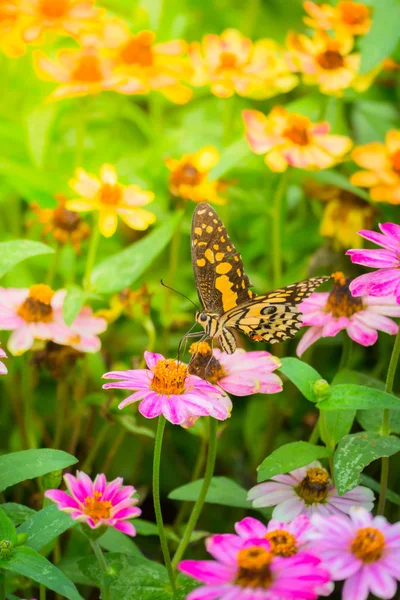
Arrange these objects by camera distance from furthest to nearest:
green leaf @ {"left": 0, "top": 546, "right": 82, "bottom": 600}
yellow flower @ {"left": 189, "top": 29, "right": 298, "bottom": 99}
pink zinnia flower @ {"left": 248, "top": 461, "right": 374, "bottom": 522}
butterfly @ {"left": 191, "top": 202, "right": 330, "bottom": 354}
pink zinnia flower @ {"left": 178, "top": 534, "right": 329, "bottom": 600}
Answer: yellow flower @ {"left": 189, "top": 29, "right": 298, "bottom": 99}, butterfly @ {"left": 191, "top": 202, "right": 330, "bottom": 354}, pink zinnia flower @ {"left": 248, "top": 461, "right": 374, "bottom": 522}, green leaf @ {"left": 0, "top": 546, "right": 82, "bottom": 600}, pink zinnia flower @ {"left": 178, "top": 534, "right": 329, "bottom": 600}

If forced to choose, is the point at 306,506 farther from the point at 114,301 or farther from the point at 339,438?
the point at 114,301

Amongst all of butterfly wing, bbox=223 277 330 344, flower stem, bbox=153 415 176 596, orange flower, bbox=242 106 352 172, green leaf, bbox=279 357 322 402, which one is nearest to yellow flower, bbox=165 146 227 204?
orange flower, bbox=242 106 352 172

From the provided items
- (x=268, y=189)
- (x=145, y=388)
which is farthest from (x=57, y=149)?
(x=145, y=388)

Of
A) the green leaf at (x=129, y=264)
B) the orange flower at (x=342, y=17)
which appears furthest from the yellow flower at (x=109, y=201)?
the orange flower at (x=342, y=17)

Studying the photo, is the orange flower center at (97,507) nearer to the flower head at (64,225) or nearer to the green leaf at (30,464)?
the green leaf at (30,464)

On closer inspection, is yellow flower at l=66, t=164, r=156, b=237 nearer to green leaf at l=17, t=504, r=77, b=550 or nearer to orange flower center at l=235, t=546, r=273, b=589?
green leaf at l=17, t=504, r=77, b=550

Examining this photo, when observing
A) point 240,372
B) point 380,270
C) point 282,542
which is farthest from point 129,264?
point 282,542

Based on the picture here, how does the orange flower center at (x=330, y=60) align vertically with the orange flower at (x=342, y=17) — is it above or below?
below
